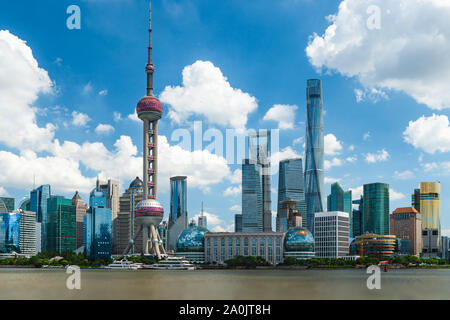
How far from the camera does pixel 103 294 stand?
267ft

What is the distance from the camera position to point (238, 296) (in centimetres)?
7719
